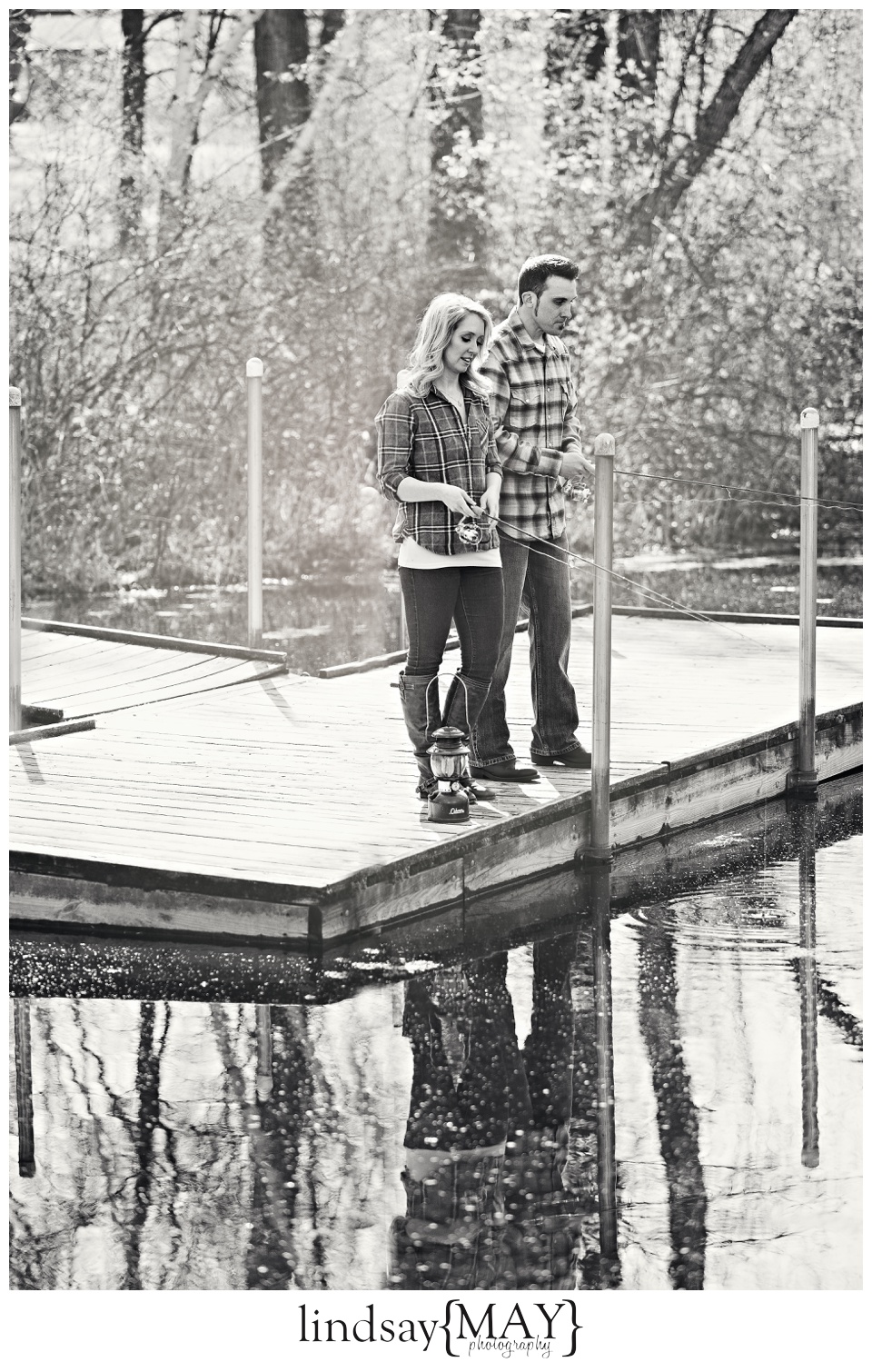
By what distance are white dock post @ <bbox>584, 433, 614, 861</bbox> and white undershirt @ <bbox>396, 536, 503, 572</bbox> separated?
1.02 feet

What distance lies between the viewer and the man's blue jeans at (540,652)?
5.72 m

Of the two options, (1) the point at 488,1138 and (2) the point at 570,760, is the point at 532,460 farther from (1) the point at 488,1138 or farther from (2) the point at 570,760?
(1) the point at 488,1138

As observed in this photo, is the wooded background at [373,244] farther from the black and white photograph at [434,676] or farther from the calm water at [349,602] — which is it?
the calm water at [349,602]

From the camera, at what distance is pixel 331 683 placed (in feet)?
25.5

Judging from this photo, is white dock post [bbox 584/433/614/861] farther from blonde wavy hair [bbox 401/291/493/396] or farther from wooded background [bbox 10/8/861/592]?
wooded background [bbox 10/8/861/592]

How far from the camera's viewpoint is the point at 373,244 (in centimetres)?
1352

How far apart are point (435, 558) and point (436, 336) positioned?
1.90ft

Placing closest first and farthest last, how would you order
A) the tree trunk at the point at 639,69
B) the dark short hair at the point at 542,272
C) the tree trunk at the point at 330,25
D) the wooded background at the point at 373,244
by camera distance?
the dark short hair at the point at 542,272
the wooded background at the point at 373,244
the tree trunk at the point at 639,69
the tree trunk at the point at 330,25

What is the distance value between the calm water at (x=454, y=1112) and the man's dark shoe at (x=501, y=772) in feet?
2.01

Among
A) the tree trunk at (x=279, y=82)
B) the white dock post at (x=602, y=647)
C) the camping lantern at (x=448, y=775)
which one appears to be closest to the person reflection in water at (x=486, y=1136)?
the camping lantern at (x=448, y=775)

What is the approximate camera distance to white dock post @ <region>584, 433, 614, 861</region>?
17.7ft

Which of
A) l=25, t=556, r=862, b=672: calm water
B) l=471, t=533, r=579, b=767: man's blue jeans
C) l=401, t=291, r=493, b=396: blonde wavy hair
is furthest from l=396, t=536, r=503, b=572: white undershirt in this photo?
l=25, t=556, r=862, b=672: calm water

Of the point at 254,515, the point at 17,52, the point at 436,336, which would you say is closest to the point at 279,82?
the point at 17,52
